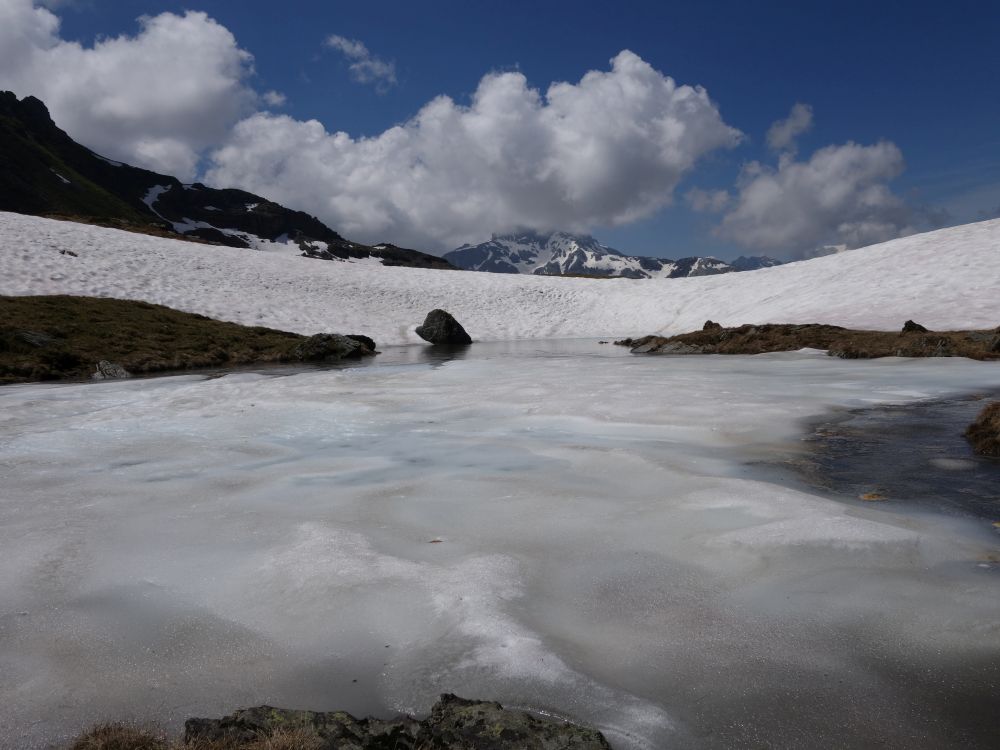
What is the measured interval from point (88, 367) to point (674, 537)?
21.2 metres

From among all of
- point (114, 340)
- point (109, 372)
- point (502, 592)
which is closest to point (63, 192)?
point (114, 340)

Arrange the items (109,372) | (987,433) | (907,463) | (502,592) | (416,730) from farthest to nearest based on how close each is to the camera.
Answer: (109,372)
(987,433)
(907,463)
(502,592)
(416,730)

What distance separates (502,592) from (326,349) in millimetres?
23280

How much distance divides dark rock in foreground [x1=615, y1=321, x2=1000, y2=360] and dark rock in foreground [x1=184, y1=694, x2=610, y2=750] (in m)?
20.2

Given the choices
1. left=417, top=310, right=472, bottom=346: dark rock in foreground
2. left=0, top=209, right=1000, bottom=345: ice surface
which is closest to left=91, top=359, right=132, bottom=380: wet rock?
left=0, top=209, right=1000, bottom=345: ice surface

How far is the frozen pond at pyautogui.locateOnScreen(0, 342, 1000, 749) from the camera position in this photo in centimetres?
284

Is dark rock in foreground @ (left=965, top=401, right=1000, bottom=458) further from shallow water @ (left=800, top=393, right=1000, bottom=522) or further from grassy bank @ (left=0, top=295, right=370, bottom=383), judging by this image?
grassy bank @ (left=0, top=295, right=370, bottom=383)

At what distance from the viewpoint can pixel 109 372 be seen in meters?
18.7

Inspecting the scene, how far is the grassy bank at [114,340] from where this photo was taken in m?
18.8

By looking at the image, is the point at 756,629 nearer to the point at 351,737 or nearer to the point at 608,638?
the point at 608,638

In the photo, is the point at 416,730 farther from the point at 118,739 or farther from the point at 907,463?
the point at 907,463

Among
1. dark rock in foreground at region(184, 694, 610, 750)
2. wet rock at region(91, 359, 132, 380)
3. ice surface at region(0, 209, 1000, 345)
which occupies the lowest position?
wet rock at region(91, 359, 132, 380)

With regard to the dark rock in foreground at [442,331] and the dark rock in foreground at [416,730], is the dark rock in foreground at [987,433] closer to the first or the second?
the dark rock in foreground at [416,730]

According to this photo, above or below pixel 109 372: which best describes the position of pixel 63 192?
above
